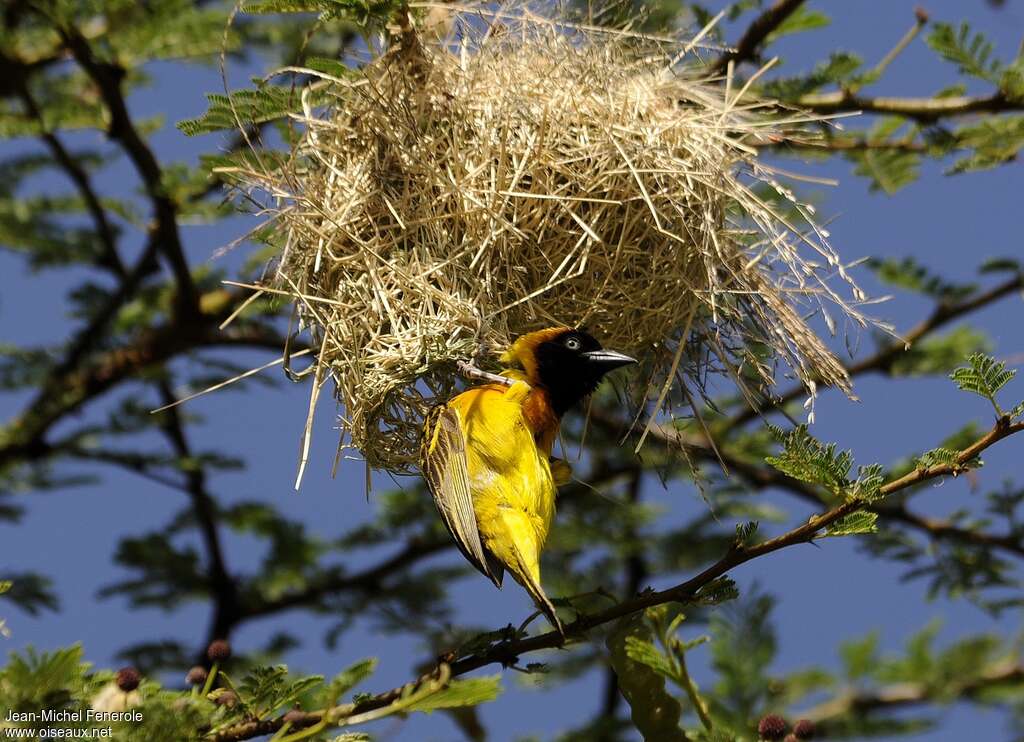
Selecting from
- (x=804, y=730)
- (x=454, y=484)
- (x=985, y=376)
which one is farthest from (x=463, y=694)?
(x=985, y=376)

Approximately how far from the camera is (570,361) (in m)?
3.60

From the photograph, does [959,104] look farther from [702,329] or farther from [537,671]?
[537,671]

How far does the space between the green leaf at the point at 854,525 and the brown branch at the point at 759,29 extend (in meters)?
1.97

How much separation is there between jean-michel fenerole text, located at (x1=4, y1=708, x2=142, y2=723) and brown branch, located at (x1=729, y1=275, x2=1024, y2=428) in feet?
8.50

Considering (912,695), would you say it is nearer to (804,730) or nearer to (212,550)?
(804,730)

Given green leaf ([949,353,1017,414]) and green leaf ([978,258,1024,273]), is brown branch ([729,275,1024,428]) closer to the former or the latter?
green leaf ([978,258,1024,273])

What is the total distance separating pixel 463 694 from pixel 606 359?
4.28ft

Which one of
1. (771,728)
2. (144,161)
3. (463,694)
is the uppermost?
(144,161)

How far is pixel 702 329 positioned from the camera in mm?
3721

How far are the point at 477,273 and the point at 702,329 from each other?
707mm

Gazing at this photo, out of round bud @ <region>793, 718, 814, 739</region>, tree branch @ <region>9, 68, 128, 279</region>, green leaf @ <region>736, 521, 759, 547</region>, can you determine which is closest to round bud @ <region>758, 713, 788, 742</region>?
round bud @ <region>793, 718, 814, 739</region>

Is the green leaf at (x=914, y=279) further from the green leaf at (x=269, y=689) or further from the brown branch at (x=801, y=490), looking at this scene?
the green leaf at (x=269, y=689)

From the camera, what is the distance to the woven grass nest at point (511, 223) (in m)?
3.43

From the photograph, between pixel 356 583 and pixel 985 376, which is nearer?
pixel 985 376
